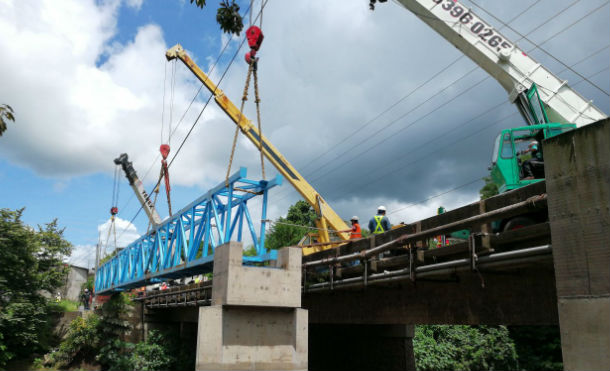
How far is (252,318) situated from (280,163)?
A: 38.4ft

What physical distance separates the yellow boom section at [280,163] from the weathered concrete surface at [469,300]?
6897mm

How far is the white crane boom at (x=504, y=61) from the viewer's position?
45.8ft

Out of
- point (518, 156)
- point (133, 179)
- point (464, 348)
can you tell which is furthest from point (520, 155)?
point (133, 179)

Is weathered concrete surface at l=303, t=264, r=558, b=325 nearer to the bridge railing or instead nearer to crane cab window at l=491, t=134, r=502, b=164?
the bridge railing

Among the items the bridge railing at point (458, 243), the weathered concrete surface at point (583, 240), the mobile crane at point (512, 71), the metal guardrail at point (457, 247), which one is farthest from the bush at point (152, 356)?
the weathered concrete surface at point (583, 240)

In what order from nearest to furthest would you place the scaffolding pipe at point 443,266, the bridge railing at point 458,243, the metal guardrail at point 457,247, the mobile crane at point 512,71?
the scaffolding pipe at point 443,266 < the metal guardrail at point 457,247 < the bridge railing at point 458,243 < the mobile crane at point 512,71

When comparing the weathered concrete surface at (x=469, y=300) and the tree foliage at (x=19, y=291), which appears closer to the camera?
the weathered concrete surface at (x=469, y=300)

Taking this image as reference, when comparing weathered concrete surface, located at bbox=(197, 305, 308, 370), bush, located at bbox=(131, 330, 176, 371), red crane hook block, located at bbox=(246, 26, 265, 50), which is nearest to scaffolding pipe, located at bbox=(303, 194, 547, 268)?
weathered concrete surface, located at bbox=(197, 305, 308, 370)

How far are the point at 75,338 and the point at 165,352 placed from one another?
7.35m

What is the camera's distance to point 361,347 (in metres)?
21.1

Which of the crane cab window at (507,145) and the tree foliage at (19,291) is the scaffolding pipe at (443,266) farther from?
the tree foliage at (19,291)

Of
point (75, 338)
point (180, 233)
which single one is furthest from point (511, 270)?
point (75, 338)

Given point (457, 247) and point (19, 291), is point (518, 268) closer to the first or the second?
point (457, 247)

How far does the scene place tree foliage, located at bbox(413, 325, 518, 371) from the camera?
90.6 feet
